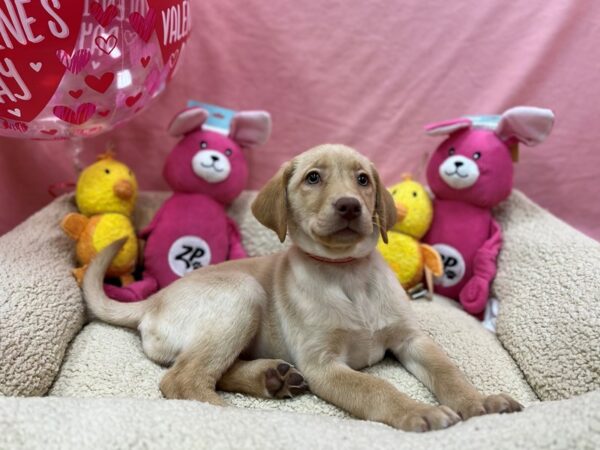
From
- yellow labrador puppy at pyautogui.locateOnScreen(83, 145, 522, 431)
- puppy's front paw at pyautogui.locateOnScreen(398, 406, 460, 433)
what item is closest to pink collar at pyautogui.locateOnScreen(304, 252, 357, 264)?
yellow labrador puppy at pyautogui.locateOnScreen(83, 145, 522, 431)

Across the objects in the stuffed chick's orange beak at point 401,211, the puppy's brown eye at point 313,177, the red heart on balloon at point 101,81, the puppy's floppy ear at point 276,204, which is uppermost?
the red heart on balloon at point 101,81

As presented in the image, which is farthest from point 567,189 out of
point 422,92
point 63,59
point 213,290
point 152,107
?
point 63,59

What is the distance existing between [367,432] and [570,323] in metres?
0.99

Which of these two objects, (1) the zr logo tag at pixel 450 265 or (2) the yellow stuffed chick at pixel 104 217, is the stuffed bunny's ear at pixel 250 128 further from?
(1) the zr logo tag at pixel 450 265

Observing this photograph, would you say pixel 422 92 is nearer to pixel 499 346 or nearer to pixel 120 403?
pixel 499 346

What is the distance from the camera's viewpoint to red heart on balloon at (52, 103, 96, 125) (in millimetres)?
2234

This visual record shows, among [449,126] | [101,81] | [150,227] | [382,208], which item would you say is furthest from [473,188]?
[101,81]

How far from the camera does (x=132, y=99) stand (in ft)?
7.83

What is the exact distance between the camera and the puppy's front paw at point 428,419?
63.1 inches

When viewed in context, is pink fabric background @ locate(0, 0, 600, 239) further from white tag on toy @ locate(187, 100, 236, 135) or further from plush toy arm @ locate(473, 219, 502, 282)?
plush toy arm @ locate(473, 219, 502, 282)

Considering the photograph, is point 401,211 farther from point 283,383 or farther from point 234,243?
point 283,383

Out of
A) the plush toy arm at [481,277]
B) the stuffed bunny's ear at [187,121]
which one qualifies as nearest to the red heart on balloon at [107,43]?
the stuffed bunny's ear at [187,121]

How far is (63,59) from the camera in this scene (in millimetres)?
2080

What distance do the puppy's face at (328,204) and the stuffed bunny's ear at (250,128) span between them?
0.78 m
